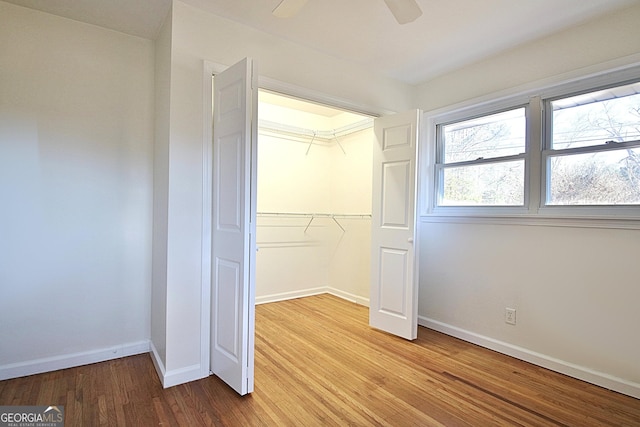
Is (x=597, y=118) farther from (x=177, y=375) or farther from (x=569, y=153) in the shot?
(x=177, y=375)

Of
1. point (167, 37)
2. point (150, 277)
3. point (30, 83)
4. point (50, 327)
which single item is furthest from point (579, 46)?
point (50, 327)

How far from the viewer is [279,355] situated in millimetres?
2691

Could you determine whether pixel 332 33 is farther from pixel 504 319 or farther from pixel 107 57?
pixel 504 319

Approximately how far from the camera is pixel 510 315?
281 centimetres

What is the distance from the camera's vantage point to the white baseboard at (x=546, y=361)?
87.0 inches

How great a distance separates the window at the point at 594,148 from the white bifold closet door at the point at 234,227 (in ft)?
7.71

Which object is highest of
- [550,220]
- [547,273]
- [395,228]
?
[550,220]

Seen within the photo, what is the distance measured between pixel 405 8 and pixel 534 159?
179cm

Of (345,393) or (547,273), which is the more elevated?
(547,273)

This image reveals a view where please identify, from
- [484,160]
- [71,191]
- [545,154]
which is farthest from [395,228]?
[71,191]

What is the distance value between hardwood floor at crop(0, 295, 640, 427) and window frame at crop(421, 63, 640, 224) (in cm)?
117

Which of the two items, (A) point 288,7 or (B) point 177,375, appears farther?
(B) point 177,375

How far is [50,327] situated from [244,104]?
2137mm

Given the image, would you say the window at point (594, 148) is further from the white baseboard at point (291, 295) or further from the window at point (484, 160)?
the white baseboard at point (291, 295)
